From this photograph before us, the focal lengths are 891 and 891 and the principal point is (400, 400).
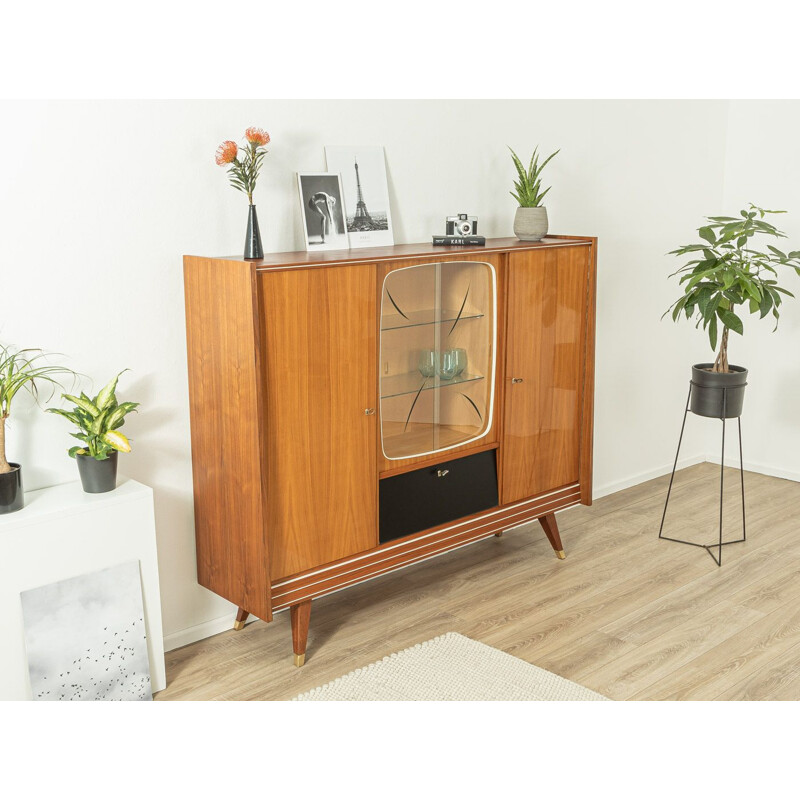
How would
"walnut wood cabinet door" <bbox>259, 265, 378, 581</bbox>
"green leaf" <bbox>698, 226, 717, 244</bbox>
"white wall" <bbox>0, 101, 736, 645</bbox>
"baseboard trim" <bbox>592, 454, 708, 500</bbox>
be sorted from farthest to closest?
"baseboard trim" <bbox>592, 454, 708, 500</bbox>, "green leaf" <bbox>698, 226, 717, 244</bbox>, "walnut wood cabinet door" <bbox>259, 265, 378, 581</bbox>, "white wall" <bbox>0, 101, 736, 645</bbox>

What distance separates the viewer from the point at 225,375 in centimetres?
273

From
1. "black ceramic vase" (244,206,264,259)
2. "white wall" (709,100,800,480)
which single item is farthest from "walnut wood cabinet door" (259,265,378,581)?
"white wall" (709,100,800,480)

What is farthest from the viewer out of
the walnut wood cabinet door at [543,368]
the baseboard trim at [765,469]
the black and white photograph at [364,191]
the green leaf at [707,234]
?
the baseboard trim at [765,469]

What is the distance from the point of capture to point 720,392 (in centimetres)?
374

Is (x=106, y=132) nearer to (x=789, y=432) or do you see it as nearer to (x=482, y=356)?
(x=482, y=356)

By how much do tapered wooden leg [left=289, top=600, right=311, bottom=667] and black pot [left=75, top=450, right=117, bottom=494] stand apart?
0.73m

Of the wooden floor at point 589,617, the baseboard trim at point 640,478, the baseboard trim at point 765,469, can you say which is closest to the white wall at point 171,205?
the wooden floor at point 589,617

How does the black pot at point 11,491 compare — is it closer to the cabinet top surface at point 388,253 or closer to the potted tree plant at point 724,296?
the cabinet top surface at point 388,253

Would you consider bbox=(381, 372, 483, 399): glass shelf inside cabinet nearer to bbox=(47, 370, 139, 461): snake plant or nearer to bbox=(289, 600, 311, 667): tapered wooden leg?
bbox=(289, 600, 311, 667): tapered wooden leg

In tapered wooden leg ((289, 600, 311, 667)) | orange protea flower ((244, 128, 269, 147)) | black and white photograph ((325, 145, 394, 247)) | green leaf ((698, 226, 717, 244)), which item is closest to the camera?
orange protea flower ((244, 128, 269, 147))

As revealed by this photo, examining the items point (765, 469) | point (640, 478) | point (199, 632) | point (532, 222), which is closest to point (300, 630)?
point (199, 632)

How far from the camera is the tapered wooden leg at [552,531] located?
12.2 ft

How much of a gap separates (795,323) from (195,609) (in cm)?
344

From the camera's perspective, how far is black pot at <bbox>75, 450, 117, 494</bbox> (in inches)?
101
